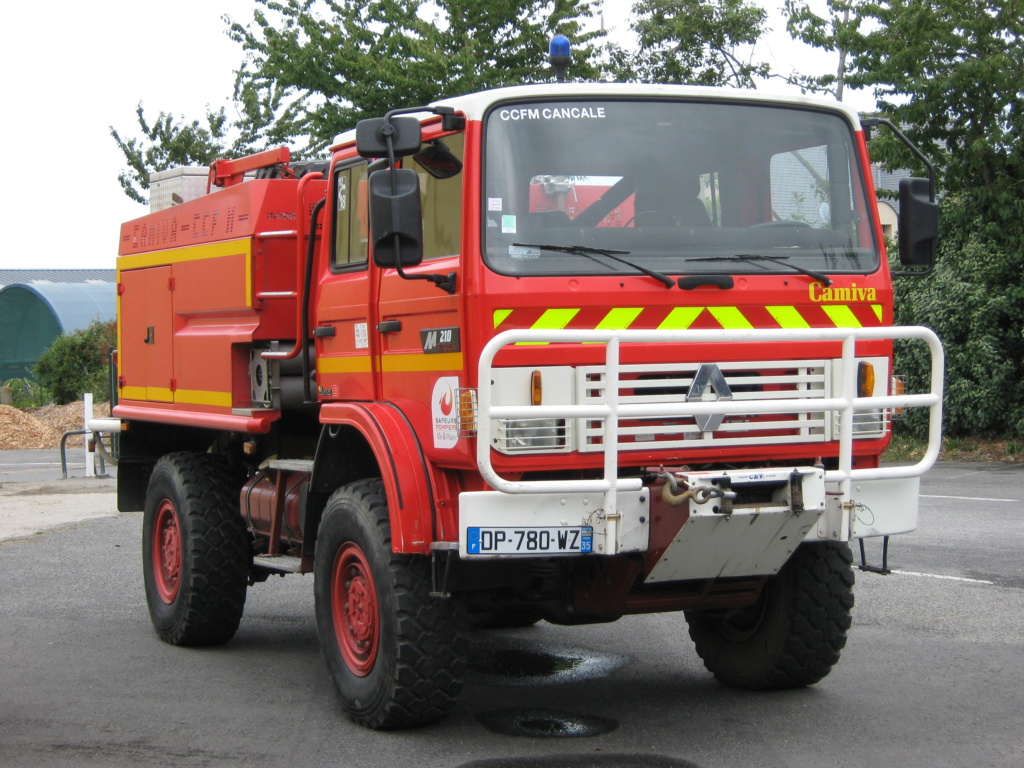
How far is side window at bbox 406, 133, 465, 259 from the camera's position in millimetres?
5555

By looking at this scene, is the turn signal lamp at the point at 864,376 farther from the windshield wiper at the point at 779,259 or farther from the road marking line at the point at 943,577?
the road marking line at the point at 943,577

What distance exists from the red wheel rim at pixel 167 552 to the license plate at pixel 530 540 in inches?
138

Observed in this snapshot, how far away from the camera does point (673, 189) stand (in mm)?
5715

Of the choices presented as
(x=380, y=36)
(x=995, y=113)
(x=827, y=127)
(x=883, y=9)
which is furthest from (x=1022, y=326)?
(x=827, y=127)

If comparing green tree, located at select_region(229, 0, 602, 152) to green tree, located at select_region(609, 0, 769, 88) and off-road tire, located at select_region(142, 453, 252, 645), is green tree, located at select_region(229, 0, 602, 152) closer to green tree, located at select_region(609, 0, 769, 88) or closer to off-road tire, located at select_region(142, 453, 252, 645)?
green tree, located at select_region(609, 0, 769, 88)

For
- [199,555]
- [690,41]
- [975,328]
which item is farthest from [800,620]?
[690,41]

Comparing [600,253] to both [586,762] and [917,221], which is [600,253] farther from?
[586,762]

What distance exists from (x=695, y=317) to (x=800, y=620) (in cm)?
164

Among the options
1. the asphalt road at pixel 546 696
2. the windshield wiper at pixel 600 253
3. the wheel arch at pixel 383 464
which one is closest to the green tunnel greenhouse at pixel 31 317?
the asphalt road at pixel 546 696

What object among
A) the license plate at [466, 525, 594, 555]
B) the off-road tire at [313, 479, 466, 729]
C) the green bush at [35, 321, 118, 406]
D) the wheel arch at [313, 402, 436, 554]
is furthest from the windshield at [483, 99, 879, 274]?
the green bush at [35, 321, 118, 406]

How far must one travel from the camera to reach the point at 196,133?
1158 inches

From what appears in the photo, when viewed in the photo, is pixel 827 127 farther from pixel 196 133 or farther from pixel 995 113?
pixel 196 133

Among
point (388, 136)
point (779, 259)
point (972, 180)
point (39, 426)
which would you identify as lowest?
point (39, 426)

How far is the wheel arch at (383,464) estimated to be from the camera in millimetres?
5395
